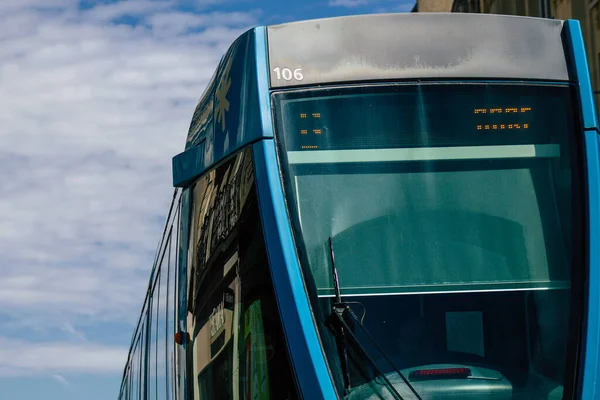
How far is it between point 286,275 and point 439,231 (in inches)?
35.3

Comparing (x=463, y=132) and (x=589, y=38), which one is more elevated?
(x=589, y=38)

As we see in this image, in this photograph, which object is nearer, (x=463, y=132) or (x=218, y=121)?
(x=463, y=132)

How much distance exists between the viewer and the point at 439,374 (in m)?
5.64

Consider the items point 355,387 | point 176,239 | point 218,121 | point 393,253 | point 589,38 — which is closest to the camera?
point 355,387

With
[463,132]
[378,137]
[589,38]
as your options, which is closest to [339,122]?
[378,137]

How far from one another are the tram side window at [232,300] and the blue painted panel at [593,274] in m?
1.52

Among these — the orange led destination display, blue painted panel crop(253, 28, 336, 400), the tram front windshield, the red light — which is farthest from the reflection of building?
the red light

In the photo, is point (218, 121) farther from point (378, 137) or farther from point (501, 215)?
point (501, 215)

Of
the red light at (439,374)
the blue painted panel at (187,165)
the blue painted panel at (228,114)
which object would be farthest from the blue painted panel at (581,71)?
the blue painted panel at (187,165)

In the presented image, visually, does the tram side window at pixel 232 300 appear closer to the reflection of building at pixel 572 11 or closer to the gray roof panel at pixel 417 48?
the gray roof panel at pixel 417 48

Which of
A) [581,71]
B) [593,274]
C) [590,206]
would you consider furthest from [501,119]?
[593,274]

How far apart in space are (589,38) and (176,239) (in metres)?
14.3

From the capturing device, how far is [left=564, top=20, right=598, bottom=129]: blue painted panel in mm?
6320

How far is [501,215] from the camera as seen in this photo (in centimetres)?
607
